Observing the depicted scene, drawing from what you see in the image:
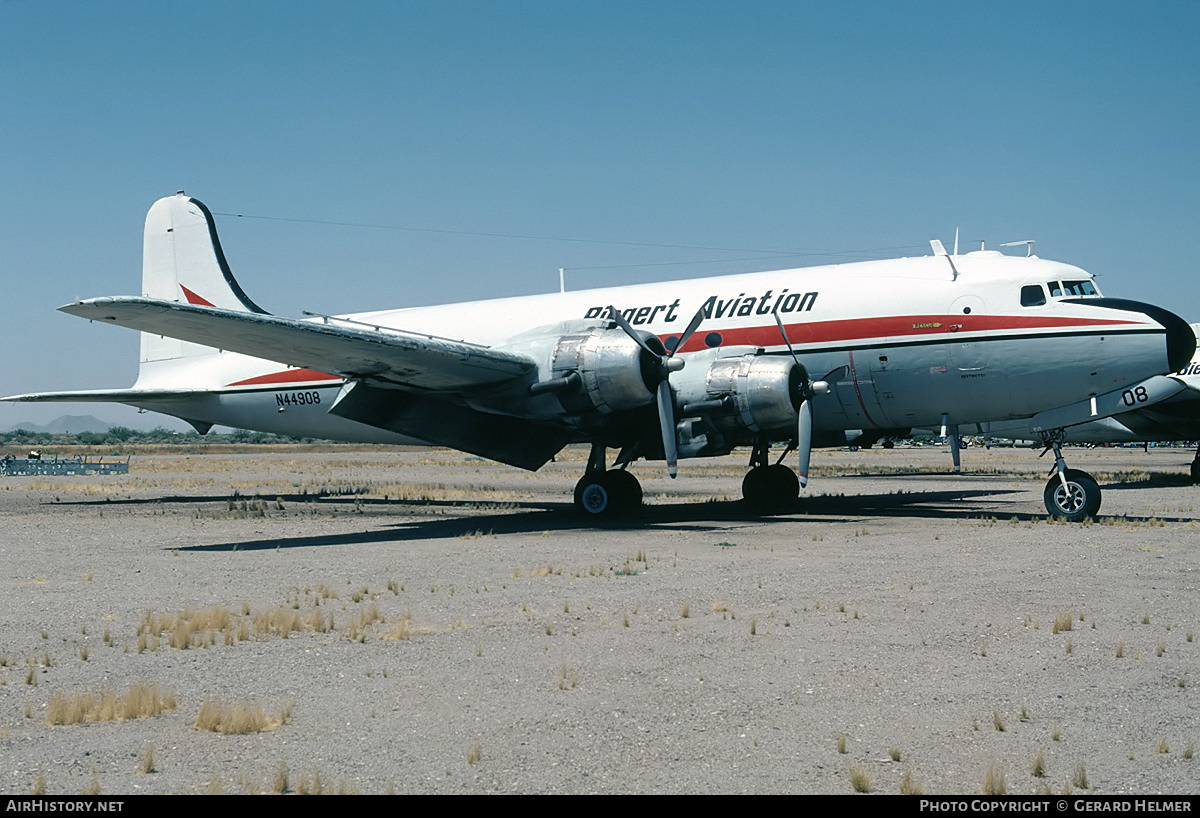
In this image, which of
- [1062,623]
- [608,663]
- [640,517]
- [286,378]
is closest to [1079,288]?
[640,517]

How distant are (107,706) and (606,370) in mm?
12370

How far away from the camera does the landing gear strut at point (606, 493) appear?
63.8 feet

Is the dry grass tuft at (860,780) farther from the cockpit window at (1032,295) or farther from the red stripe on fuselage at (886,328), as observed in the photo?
the cockpit window at (1032,295)

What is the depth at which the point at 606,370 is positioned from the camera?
18.0 meters

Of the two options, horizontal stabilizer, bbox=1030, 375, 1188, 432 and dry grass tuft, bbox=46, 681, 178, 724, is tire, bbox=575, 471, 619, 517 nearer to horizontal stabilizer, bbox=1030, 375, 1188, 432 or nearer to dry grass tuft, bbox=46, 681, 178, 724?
horizontal stabilizer, bbox=1030, 375, 1188, 432

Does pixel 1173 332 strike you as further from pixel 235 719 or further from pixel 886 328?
pixel 235 719

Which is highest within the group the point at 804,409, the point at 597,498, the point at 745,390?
the point at 745,390

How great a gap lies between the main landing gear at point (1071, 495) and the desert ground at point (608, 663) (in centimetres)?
68

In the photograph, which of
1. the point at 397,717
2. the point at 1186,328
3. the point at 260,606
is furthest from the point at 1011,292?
the point at 397,717

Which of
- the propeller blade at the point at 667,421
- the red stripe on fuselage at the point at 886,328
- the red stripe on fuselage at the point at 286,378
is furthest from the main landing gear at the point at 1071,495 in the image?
the red stripe on fuselage at the point at 286,378

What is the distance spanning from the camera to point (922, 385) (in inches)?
746

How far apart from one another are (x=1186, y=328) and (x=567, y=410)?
1082cm

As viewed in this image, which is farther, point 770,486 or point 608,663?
point 770,486

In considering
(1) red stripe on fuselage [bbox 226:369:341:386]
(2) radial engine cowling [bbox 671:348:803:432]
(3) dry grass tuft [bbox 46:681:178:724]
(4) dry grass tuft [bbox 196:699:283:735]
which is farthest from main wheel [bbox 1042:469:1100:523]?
(1) red stripe on fuselage [bbox 226:369:341:386]
